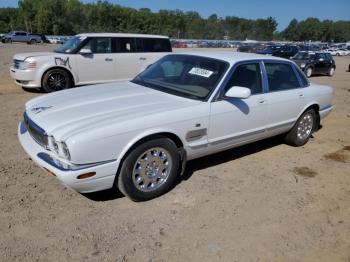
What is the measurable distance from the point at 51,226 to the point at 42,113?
126cm

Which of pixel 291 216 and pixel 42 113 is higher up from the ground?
pixel 42 113

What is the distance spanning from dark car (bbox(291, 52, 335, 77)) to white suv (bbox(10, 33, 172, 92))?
10.3 meters

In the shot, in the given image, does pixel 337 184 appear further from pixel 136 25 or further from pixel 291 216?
pixel 136 25

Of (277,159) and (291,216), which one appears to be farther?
(277,159)

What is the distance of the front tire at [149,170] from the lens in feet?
12.3

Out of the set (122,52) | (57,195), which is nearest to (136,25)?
(122,52)

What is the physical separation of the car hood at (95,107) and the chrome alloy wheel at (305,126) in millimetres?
2578

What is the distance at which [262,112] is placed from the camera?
16.6 ft

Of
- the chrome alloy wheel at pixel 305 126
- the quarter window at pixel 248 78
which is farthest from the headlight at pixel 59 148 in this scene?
the chrome alloy wheel at pixel 305 126

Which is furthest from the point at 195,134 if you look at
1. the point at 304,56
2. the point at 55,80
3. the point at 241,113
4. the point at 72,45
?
the point at 304,56

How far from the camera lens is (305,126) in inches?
244

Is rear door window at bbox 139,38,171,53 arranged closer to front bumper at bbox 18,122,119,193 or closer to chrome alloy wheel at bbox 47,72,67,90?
chrome alloy wheel at bbox 47,72,67,90

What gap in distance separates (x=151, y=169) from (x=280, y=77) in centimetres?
273

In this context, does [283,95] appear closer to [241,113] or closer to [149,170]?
[241,113]
